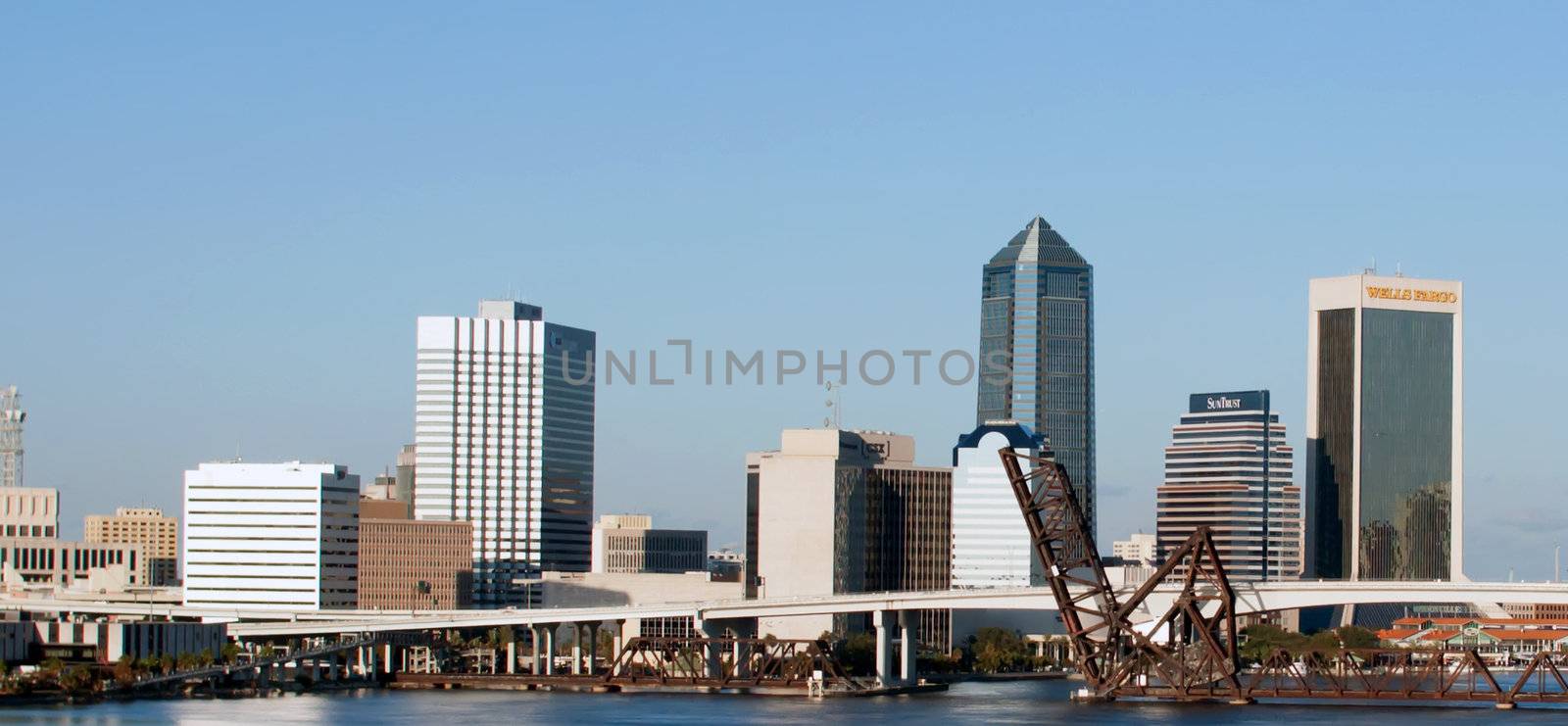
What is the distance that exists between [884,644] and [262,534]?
64.5 meters

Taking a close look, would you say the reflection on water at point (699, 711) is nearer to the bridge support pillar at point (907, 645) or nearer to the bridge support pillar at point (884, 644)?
the bridge support pillar at point (884, 644)

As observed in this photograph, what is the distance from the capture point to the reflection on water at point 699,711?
10206 cm

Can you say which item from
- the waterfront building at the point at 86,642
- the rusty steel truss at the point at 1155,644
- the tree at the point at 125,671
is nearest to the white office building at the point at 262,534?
the waterfront building at the point at 86,642

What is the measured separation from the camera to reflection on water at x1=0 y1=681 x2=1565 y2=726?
102062 mm

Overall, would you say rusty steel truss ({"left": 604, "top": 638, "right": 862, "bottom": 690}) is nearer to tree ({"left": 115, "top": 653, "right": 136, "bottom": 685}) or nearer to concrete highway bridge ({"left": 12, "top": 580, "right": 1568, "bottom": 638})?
concrete highway bridge ({"left": 12, "top": 580, "right": 1568, "bottom": 638})

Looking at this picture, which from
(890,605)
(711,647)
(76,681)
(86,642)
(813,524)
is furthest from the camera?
(813,524)

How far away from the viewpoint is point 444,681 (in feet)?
456

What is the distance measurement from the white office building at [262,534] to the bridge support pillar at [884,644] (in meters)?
59.1

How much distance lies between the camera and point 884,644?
5541 inches

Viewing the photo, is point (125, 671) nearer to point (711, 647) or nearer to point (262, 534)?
point (711, 647)

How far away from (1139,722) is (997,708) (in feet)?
56.3

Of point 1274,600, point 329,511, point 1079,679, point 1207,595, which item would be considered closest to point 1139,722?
point 1207,595

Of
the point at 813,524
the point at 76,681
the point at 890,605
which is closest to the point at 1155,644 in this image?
the point at 890,605

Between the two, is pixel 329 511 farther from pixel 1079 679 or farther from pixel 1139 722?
pixel 1139 722
